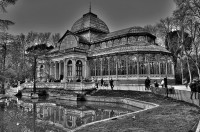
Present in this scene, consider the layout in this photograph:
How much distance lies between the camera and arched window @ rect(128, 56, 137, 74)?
102 feet

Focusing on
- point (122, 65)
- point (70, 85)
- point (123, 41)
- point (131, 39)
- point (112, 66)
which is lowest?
point (70, 85)

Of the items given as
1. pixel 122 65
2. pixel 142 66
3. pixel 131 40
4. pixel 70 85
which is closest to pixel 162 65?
pixel 142 66

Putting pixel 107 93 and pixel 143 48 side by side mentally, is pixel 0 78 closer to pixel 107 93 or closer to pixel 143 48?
pixel 107 93

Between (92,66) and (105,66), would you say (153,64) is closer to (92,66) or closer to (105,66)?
(105,66)

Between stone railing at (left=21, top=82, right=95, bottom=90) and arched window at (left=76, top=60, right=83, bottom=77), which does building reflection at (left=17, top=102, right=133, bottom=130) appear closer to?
stone railing at (left=21, top=82, right=95, bottom=90)

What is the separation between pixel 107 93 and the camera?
22.5 metres

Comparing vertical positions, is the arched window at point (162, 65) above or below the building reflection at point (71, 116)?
above

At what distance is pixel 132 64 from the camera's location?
3133 centimetres

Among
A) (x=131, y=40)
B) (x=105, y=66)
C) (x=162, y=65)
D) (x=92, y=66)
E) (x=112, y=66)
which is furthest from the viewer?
(x=92, y=66)

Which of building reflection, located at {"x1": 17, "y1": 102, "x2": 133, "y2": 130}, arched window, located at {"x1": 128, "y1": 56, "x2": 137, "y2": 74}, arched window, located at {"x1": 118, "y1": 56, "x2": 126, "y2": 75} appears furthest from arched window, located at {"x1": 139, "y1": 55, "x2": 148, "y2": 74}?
building reflection, located at {"x1": 17, "y1": 102, "x2": 133, "y2": 130}

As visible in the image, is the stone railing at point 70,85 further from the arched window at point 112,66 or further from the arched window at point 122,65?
the arched window at point 112,66

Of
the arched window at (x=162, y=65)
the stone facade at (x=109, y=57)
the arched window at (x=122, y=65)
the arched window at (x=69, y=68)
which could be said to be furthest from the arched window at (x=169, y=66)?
the arched window at (x=69, y=68)

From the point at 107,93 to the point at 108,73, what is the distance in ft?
38.9

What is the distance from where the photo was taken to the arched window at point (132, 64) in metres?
31.0
